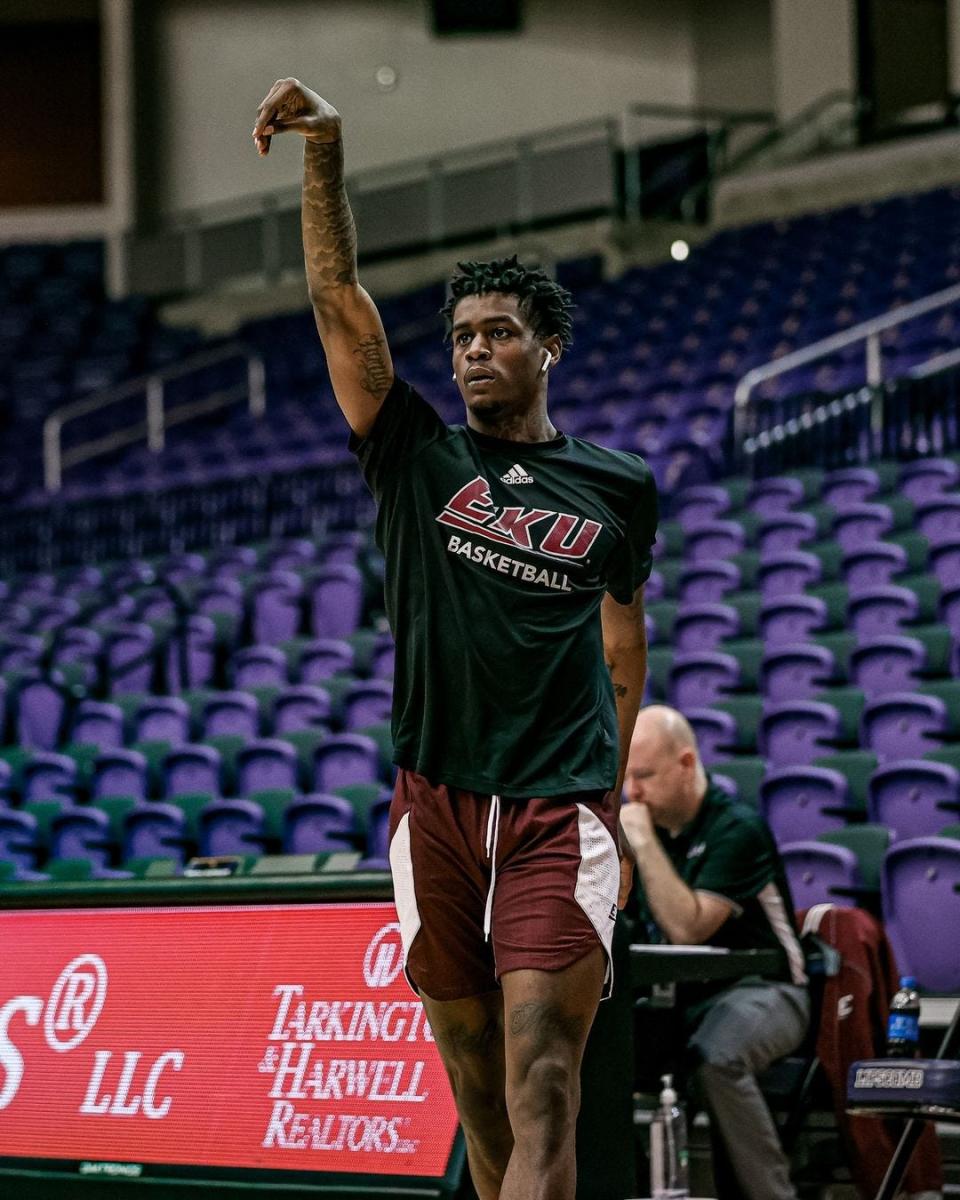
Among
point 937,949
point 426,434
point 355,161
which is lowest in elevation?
point 937,949

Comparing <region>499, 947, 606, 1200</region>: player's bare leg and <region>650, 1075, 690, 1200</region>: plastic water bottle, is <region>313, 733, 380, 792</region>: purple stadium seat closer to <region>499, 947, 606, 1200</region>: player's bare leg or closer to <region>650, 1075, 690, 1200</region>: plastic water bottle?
<region>650, 1075, 690, 1200</region>: plastic water bottle

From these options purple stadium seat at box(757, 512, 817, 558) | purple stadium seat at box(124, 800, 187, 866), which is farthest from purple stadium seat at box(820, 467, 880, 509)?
purple stadium seat at box(124, 800, 187, 866)

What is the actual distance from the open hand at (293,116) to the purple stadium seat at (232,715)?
6995 millimetres

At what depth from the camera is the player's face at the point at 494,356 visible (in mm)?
3076

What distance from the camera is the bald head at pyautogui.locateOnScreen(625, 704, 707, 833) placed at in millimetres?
4762

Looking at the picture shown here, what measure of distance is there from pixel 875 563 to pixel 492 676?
6.81 meters

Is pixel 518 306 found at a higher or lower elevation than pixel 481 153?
lower

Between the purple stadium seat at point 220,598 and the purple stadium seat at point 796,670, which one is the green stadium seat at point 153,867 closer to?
the purple stadium seat at point 796,670

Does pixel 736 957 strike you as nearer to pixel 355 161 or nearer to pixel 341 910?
pixel 341 910

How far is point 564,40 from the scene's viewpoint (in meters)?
22.8

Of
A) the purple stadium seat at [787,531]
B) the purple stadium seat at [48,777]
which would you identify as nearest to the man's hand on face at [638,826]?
the purple stadium seat at [48,777]

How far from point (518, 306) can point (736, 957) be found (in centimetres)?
183

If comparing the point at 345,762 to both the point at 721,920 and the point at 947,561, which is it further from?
the point at 721,920

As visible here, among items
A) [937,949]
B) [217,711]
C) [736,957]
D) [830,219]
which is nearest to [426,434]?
[736,957]
